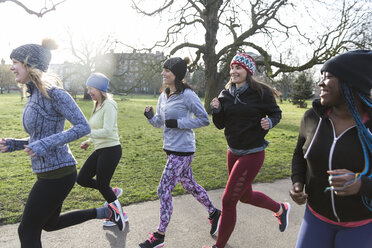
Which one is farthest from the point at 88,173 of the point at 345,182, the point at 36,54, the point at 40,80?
the point at 345,182

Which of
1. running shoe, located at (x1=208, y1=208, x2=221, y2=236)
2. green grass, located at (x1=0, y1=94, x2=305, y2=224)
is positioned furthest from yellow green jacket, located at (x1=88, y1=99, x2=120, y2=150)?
running shoe, located at (x1=208, y1=208, x2=221, y2=236)

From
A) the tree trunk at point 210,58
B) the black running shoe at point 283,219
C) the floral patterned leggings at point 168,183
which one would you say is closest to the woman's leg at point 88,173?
the floral patterned leggings at point 168,183

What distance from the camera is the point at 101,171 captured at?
3.52m

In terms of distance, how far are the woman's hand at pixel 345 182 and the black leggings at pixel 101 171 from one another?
8.85 ft

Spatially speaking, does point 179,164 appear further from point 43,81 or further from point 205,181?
point 205,181

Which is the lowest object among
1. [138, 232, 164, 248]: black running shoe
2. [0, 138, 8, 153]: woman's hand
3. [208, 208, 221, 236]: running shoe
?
[138, 232, 164, 248]: black running shoe

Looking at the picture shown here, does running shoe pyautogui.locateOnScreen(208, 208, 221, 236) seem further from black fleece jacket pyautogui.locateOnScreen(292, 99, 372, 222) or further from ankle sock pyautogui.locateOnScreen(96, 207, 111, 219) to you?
black fleece jacket pyautogui.locateOnScreen(292, 99, 372, 222)

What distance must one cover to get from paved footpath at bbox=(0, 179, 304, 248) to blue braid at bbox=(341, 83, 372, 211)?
1819 millimetres

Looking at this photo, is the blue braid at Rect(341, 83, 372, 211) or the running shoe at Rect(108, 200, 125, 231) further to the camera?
the running shoe at Rect(108, 200, 125, 231)

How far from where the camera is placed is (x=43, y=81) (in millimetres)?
2381

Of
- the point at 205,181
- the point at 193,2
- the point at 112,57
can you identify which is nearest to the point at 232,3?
the point at 193,2

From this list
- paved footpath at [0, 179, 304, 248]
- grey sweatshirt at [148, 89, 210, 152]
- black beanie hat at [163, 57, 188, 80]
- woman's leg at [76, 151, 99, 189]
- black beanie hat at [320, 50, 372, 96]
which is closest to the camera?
black beanie hat at [320, 50, 372, 96]

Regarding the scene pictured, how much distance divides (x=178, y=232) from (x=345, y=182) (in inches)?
90.4

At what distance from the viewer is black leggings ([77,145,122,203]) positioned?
3.53 metres
